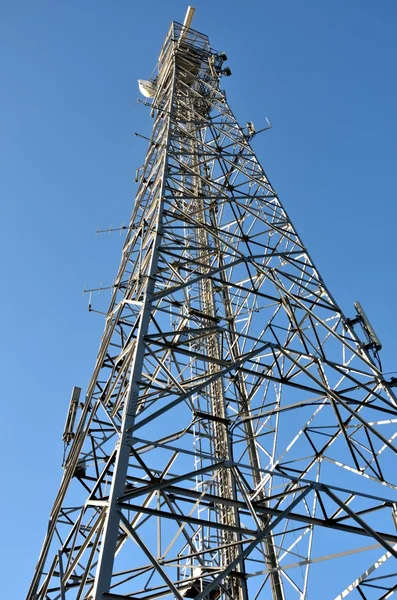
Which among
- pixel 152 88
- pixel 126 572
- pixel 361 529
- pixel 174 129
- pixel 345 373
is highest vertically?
pixel 152 88

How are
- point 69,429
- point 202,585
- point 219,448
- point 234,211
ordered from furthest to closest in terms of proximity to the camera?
point 234,211
point 69,429
point 219,448
point 202,585

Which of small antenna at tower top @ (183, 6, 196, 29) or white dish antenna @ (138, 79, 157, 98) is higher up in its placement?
small antenna at tower top @ (183, 6, 196, 29)

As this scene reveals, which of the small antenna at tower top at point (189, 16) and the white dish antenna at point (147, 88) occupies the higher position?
the small antenna at tower top at point (189, 16)

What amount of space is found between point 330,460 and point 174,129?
33.7ft

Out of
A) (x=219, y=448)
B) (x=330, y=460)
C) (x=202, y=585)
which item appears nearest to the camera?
(x=202, y=585)

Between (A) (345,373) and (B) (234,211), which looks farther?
(B) (234,211)

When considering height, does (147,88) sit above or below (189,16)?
below

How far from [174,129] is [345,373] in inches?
377

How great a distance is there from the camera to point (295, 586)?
10016 mm

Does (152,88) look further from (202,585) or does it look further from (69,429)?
(202,585)

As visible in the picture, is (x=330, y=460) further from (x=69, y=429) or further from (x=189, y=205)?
(x=189, y=205)

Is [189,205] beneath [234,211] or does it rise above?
above

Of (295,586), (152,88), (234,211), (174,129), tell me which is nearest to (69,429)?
(295,586)

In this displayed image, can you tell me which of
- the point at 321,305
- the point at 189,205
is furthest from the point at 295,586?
the point at 189,205
